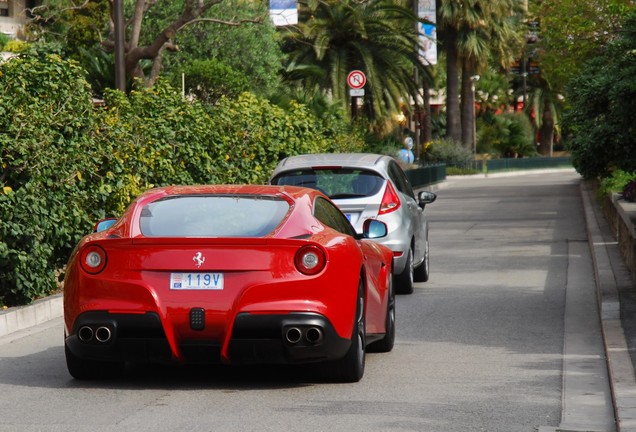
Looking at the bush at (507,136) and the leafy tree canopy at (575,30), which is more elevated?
the leafy tree canopy at (575,30)

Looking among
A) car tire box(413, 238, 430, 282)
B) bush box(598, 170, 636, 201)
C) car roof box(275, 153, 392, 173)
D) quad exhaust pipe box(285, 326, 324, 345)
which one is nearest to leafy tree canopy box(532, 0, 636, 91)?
bush box(598, 170, 636, 201)

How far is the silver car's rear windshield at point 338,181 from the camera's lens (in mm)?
15414

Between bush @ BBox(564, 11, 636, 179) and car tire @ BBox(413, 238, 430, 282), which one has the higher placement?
bush @ BBox(564, 11, 636, 179)

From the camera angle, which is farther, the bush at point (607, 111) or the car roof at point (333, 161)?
the car roof at point (333, 161)

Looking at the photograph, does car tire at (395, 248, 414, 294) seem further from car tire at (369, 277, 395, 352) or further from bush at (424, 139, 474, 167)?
bush at (424, 139, 474, 167)

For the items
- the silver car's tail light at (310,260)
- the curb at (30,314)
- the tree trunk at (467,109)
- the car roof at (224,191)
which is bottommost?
the tree trunk at (467,109)

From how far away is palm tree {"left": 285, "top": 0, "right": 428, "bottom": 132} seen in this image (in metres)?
47.5

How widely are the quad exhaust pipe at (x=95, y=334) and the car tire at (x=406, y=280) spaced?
22.6 ft

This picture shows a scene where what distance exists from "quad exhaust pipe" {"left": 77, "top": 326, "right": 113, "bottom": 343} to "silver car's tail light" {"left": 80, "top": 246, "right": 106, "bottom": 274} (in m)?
0.39

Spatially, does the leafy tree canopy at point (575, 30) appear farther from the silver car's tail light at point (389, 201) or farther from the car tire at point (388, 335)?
the car tire at point (388, 335)

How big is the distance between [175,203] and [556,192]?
138 feet

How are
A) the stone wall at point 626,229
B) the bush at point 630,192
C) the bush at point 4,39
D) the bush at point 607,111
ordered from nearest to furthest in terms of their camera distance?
the bush at point 607,111
the stone wall at point 626,229
the bush at point 630,192
the bush at point 4,39

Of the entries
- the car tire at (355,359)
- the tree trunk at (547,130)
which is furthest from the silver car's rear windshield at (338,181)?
the tree trunk at (547,130)

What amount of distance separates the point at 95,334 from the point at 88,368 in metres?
0.60
